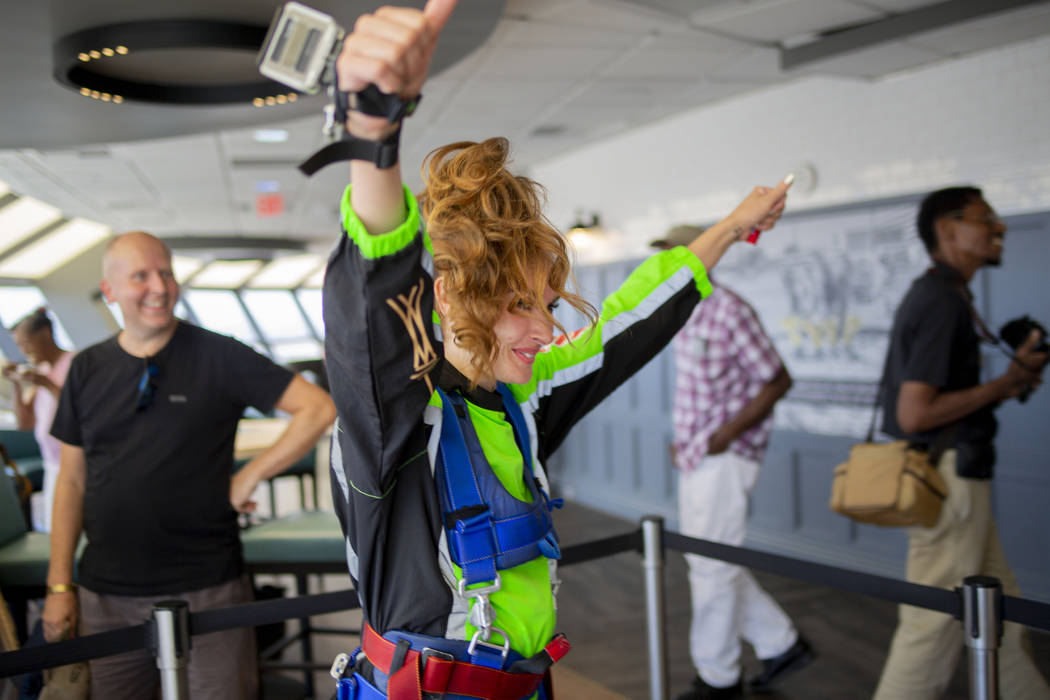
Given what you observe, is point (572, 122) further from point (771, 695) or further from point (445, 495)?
point (445, 495)

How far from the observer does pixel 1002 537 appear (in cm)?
410

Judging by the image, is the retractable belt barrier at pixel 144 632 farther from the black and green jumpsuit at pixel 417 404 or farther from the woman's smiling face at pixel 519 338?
the woman's smiling face at pixel 519 338

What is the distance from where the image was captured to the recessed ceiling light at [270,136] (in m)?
5.96

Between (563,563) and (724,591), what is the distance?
143cm

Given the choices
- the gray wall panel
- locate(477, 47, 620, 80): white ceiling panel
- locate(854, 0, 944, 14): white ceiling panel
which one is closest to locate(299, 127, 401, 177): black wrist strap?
the gray wall panel

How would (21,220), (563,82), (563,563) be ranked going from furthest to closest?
(21,220), (563,82), (563,563)

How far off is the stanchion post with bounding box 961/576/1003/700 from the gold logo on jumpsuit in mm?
1235

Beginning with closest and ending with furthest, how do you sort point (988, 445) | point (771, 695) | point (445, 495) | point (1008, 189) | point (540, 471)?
1. point (445, 495)
2. point (540, 471)
3. point (988, 445)
4. point (771, 695)
5. point (1008, 189)

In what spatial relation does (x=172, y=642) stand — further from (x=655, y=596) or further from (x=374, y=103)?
(x=374, y=103)

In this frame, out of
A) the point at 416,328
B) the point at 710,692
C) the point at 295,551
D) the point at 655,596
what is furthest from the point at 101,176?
the point at 416,328

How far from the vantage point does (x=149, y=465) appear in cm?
203

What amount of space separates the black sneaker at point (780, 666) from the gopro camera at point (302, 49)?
317 centimetres

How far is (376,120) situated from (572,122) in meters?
5.55

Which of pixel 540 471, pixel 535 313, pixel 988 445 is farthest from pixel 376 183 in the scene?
pixel 988 445
